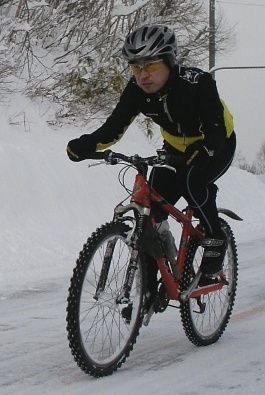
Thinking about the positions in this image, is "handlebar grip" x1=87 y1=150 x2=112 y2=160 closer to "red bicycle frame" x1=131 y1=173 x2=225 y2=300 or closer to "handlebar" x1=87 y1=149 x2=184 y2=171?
"handlebar" x1=87 y1=149 x2=184 y2=171

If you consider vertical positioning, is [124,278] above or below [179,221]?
below

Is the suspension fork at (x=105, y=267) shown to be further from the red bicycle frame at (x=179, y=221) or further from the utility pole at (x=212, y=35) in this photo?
the utility pole at (x=212, y=35)

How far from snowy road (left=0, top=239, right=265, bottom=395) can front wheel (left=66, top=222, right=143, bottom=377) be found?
12 cm

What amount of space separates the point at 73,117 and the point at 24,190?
423cm

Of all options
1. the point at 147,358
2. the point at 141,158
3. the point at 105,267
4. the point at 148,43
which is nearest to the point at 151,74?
the point at 148,43

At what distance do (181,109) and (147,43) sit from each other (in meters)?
0.44

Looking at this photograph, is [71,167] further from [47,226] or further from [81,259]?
[81,259]

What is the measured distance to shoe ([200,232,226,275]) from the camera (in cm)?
527

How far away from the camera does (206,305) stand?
5531 mm

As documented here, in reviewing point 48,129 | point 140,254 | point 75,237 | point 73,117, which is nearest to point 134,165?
point 140,254

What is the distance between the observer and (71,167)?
12523mm

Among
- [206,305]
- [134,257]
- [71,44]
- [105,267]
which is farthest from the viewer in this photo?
[71,44]

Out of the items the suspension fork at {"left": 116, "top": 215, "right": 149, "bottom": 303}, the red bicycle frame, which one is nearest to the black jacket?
the red bicycle frame

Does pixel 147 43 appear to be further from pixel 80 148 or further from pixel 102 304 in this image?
pixel 102 304
